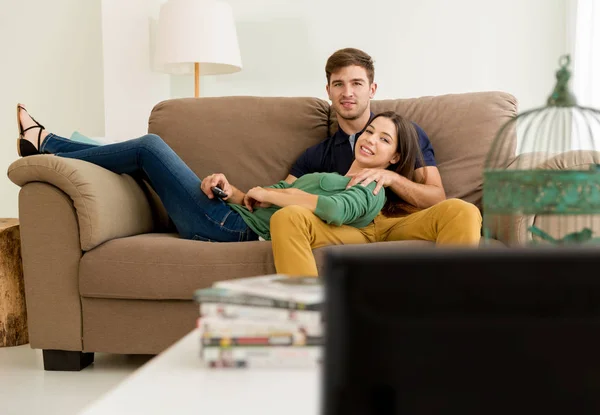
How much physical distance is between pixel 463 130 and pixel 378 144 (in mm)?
413

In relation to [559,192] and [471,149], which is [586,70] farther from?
[559,192]

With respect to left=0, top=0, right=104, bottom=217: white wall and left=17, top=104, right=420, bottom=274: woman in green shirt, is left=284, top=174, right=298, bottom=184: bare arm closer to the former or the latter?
left=17, top=104, right=420, bottom=274: woman in green shirt

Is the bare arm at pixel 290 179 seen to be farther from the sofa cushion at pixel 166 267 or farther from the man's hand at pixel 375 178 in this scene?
the sofa cushion at pixel 166 267

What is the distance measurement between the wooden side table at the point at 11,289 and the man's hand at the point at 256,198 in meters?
0.88

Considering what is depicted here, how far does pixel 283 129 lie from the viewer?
2674mm

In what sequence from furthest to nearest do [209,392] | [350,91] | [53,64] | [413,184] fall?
1. [53,64]
2. [350,91]
3. [413,184]
4. [209,392]

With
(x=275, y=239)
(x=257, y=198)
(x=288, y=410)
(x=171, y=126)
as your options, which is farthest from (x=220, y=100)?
(x=288, y=410)

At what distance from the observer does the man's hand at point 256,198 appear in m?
2.26

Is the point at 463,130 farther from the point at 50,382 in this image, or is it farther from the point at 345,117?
the point at 50,382

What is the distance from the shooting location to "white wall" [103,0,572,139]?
3.63 meters

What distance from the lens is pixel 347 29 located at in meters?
3.76

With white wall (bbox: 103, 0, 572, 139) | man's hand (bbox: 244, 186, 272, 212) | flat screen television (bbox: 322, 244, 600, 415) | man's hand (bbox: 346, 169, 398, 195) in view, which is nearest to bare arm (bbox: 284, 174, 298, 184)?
man's hand (bbox: 244, 186, 272, 212)

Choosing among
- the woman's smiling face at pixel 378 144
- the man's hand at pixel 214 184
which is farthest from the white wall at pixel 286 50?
the man's hand at pixel 214 184

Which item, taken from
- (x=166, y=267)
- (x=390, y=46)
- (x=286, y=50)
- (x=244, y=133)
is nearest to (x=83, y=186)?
(x=166, y=267)
